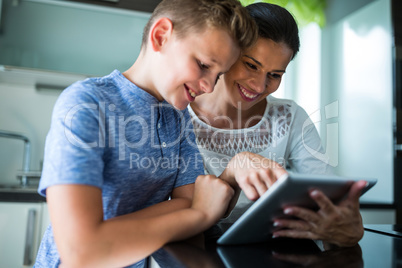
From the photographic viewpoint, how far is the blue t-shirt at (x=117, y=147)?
67cm

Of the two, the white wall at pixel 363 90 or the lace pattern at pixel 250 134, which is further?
the white wall at pixel 363 90

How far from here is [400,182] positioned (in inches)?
97.0

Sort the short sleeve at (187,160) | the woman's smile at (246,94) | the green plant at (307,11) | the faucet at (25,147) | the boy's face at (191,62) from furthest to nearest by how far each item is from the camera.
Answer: the green plant at (307,11) → the faucet at (25,147) → the woman's smile at (246,94) → the short sleeve at (187,160) → the boy's face at (191,62)

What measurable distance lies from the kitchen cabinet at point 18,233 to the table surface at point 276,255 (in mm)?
1416

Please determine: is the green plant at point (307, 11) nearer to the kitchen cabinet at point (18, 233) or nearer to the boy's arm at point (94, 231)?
the kitchen cabinet at point (18, 233)

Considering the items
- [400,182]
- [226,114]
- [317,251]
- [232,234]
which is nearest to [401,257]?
[317,251]

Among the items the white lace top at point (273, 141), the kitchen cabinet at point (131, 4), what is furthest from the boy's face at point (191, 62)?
the kitchen cabinet at point (131, 4)

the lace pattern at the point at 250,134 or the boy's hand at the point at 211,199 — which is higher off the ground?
the lace pattern at the point at 250,134

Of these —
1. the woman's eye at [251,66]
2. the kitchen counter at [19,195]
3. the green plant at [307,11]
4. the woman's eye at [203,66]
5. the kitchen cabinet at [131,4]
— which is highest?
the green plant at [307,11]

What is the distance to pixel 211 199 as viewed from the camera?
77cm

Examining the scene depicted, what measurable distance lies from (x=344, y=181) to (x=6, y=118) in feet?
7.97

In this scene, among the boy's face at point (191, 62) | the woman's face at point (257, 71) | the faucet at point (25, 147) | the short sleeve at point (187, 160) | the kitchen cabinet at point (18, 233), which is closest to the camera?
the boy's face at point (191, 62)

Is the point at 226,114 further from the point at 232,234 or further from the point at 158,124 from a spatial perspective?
the point at 232,234

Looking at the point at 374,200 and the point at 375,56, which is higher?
the point at 375,56
